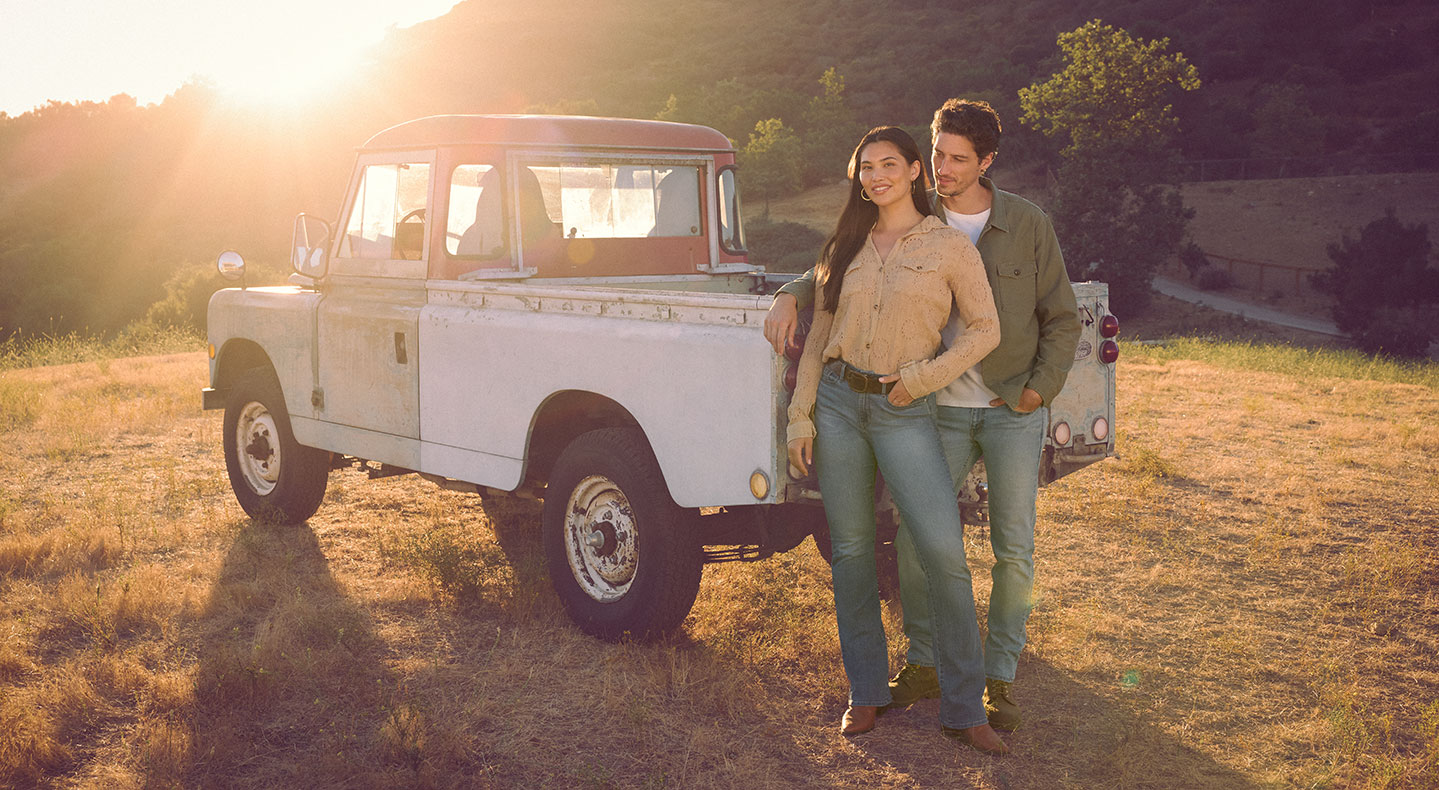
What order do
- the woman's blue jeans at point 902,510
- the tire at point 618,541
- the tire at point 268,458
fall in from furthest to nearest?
the tire at point 268,458, the tire at point 618,541, the woman's blue jeans at point 902,510

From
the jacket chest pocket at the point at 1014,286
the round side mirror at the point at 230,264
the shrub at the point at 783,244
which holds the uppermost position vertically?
the shrub at the point at 783,244

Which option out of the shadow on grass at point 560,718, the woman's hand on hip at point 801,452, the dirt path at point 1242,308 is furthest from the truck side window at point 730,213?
the dirt path at point 1242,308

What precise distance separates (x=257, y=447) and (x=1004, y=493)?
196 inches

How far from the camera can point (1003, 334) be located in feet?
12.8

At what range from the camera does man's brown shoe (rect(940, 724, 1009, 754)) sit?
4000 mm

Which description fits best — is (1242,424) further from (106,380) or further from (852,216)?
(106,380)

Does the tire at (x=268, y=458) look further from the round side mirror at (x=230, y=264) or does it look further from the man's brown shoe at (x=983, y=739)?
the man's brown shoe at (x=983, y=739)

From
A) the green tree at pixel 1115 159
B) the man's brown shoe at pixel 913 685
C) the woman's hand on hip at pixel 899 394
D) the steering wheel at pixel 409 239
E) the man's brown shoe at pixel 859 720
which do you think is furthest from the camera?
the green tree at pixel 1115 159

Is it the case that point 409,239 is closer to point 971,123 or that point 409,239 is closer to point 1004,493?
point 971,123

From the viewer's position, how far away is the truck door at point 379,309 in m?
5.79

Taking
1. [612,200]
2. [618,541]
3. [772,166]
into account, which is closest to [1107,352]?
[618,541]

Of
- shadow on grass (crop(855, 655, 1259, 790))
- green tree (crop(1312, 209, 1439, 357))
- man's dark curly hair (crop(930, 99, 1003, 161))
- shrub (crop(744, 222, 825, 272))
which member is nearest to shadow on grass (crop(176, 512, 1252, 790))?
shadow on grass (crop(855, 655, 1259, 790))

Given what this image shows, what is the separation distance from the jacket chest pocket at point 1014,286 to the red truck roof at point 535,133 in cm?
260

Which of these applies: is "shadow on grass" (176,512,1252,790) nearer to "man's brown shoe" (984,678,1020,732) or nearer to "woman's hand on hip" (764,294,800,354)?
"man's brown shoe" (984,678,1020,732)
